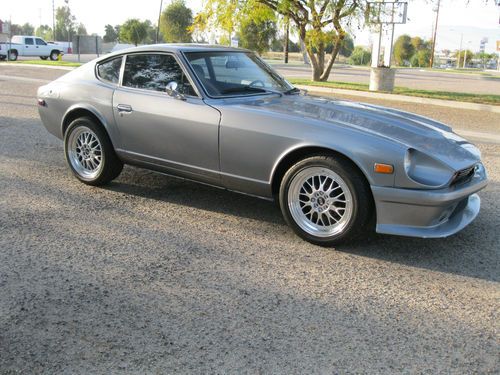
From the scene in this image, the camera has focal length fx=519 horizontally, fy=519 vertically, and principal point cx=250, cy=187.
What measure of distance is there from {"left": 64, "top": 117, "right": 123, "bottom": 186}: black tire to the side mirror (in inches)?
37.7

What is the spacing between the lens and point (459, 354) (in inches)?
103

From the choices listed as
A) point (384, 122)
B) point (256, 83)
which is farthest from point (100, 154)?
point (384, 122)

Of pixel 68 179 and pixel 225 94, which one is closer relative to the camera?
pixel 225 94

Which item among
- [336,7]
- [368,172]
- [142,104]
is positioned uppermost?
[336,7]

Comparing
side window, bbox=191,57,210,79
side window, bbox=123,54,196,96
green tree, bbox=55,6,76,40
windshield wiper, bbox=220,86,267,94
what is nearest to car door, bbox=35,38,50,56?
side window, bbox=123,54,196,96

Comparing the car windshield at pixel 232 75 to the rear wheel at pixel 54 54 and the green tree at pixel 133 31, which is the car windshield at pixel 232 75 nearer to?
the rear wheel at pixel 54 54

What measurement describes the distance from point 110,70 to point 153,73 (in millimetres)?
620

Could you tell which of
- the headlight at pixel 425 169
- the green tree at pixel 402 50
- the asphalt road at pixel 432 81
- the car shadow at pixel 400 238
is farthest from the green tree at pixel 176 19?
the headlight at pixel 425 169

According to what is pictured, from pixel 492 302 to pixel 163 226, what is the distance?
253cm

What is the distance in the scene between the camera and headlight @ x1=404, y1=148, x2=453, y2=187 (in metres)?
3.58

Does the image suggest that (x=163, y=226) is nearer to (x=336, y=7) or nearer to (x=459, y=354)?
(x=459, y=354)

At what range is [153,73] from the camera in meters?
4.89

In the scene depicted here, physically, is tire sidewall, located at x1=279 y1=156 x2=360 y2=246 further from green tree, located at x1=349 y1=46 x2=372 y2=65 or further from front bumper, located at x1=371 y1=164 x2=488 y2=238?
green tree, located at x1=349 y1=46 x2=372 y2=65

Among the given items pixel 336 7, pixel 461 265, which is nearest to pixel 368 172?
pixel 461 265
